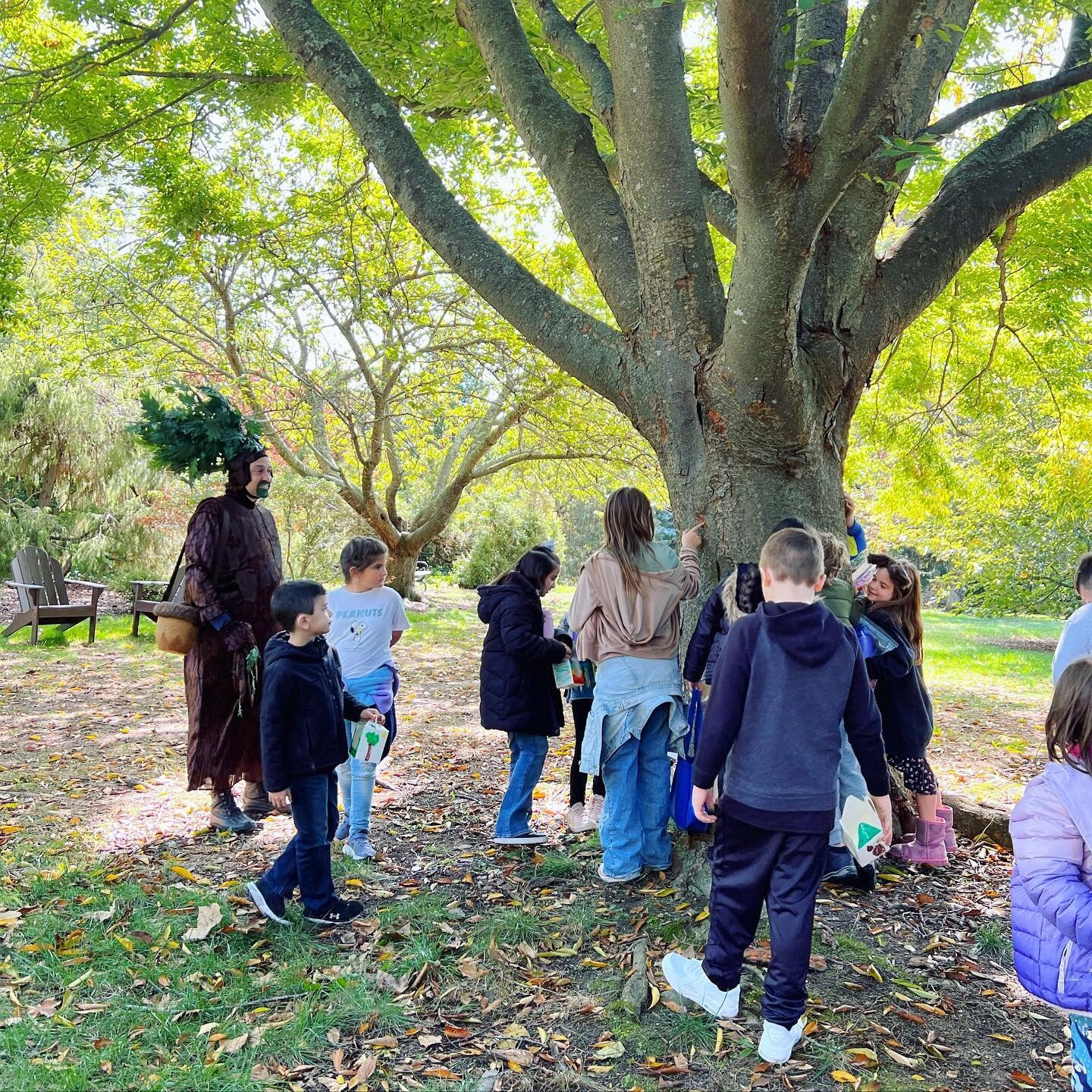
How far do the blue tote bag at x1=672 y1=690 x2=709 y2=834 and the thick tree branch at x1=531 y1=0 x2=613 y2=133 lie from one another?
2.92 meters

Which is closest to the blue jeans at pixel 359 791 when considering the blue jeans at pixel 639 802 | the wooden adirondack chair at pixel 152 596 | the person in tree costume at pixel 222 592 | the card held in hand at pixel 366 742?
the card held in hand at pixel 366 742

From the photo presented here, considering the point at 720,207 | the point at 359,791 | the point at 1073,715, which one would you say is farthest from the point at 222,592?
the point at 1073,715

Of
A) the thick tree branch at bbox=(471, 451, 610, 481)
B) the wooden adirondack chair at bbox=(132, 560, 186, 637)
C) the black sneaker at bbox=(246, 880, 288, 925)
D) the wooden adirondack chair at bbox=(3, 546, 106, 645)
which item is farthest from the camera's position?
the thick tree branch at bbox=(471, 451, 610, 481)

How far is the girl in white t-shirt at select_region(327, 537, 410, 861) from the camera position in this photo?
15.8 ft

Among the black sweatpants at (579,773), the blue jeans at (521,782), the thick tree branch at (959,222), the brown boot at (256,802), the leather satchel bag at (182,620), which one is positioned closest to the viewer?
the thick tree branch at (959,222)

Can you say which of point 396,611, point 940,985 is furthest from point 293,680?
point 940,985

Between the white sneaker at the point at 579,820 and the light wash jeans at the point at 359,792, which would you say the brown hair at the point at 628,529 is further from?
the light wash jeans at the point at 359,792

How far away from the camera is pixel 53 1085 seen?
111 inches

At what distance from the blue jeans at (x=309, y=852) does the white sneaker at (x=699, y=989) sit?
1530 millimetres

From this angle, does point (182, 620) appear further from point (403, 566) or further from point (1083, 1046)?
point (403, 566)

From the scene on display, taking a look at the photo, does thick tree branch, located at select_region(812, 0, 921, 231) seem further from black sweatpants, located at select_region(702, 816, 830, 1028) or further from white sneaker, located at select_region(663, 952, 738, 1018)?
white sneaker, located at select_region(663, 952, 738, 1018)

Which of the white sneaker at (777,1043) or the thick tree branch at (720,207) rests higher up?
the thick tree branch at (720,207)

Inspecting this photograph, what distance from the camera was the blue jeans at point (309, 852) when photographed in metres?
3.89

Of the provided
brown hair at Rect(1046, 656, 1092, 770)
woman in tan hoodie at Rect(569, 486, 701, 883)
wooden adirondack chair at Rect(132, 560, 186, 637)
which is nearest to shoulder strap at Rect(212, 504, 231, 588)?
woman in tan hoodie at Rect(569, 486, 701, 883)
